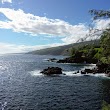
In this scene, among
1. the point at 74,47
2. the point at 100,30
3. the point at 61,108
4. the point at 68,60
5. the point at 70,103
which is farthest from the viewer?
the point at 68,60

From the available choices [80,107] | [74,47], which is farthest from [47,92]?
[74,47]

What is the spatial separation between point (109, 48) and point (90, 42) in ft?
5.71

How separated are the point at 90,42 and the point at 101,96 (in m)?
47.4

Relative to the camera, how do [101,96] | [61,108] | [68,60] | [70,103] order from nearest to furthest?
[61,108] < [70,103] < [101,96] < [68,60]

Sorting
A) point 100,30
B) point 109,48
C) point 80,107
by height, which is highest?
point 100,30

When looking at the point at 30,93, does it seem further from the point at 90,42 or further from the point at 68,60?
the point at 68,60

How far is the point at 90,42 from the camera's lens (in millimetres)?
14227

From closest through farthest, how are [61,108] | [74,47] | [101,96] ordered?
[74,47]
[61,108]
[101,96]

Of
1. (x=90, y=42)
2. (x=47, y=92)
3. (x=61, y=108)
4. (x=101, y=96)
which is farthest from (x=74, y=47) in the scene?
(x=47, y=92)

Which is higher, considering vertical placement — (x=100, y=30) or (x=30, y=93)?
(x=100, y=30)

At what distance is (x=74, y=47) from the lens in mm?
16312

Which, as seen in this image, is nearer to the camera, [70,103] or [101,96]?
[70,103]

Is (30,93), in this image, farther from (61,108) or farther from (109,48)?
(109,48)

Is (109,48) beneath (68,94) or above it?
above
